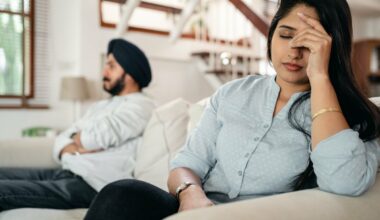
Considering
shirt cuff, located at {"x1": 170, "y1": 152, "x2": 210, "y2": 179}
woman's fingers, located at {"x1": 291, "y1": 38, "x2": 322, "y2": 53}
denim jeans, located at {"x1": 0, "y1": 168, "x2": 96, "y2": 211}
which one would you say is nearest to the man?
denim jeans, located at {"x1": 0, "y1": 168, "x2": 96, "y2": 211}

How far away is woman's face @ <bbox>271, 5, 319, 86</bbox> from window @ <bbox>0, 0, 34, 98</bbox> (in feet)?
10.7

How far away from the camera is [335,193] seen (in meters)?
0.85

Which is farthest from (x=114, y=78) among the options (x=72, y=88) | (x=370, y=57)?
(x=370, y=57)

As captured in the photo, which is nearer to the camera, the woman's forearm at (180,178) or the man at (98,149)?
the woman's forearm at (180,178)

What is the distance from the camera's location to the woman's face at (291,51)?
1.01m

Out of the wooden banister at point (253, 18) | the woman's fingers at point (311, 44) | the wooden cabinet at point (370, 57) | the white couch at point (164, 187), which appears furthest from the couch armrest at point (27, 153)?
the wooden cabinet at point (370, 57)

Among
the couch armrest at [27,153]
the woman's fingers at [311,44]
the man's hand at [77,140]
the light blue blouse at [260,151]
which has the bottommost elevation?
the couch armrest at [27,153]

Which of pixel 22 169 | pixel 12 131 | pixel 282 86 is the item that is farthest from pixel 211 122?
pixel 12 131

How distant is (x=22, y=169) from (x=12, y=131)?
7.24 ft

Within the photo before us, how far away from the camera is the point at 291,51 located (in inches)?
39.9

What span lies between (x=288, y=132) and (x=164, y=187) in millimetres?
672

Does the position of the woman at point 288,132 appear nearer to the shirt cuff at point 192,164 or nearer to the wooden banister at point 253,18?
the shirt cuff at point 192,164

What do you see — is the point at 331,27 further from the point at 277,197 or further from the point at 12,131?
the point at 12,131

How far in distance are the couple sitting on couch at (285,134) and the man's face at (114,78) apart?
1.06m
